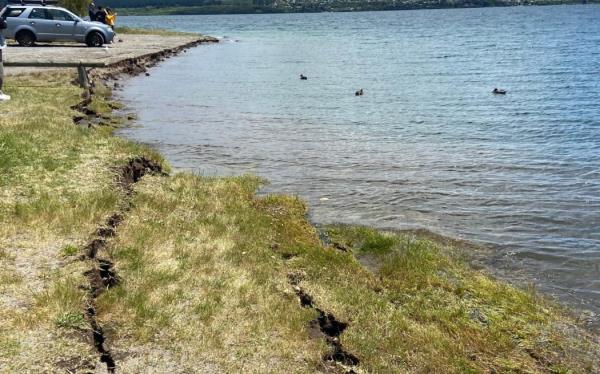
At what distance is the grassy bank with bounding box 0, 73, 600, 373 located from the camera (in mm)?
5734

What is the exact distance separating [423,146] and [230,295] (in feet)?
39.0

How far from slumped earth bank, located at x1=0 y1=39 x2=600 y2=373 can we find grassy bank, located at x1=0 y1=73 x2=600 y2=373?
2 cm

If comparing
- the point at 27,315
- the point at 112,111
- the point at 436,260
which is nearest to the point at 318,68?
the point at 112,111

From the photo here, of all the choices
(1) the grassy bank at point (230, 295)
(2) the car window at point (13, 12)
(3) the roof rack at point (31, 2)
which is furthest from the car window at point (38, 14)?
(1) the grassy bank at point (230, 295)

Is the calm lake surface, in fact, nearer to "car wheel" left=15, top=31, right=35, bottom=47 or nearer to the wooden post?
the wooden post

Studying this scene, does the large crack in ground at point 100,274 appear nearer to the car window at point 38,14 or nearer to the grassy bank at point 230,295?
the grassy bank at point 230,295

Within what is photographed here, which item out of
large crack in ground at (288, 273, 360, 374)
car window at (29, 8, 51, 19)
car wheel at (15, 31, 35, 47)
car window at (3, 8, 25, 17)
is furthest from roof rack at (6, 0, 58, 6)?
large crack in ground at (288, 273, 360, 374)

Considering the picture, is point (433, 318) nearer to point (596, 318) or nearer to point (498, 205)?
point (596, 318)

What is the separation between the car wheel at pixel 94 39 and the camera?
38.7 meters

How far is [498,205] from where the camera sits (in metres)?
11.7

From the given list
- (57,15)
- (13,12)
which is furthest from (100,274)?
(13,12)

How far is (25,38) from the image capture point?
3722 centimetres

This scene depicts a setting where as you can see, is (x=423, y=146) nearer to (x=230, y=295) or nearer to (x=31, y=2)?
(x=230, y=295)

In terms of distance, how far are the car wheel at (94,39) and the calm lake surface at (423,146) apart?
5.41 meters
